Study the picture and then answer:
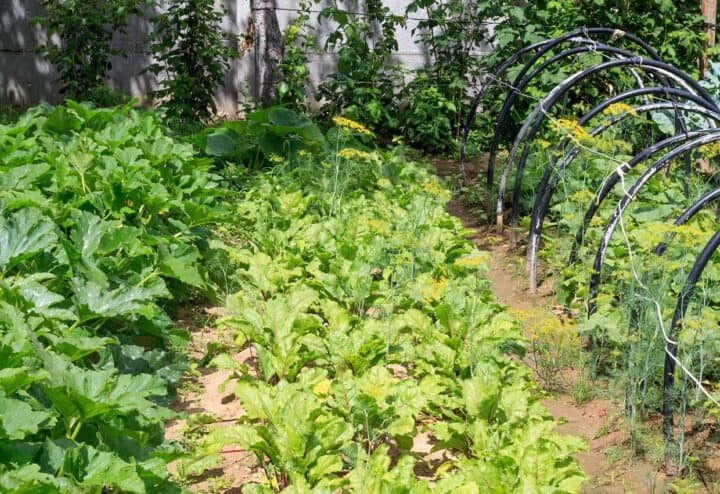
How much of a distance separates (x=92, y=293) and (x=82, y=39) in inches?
286

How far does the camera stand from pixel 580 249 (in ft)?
16.8

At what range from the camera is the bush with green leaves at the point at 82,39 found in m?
9.77

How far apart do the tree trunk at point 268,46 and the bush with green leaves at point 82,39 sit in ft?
4.79

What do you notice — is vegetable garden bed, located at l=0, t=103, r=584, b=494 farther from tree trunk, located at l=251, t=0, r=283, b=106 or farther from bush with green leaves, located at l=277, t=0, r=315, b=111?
tree trunk, located at l=251, t=0, r=283, b=106

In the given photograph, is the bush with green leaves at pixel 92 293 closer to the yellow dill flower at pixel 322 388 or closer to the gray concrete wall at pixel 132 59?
the yellow dill flower at pixel 322 388

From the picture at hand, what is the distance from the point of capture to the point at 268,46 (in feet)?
31.1

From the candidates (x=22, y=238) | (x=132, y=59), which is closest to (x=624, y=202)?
(x=22, y=238)

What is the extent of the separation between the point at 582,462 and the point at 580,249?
165 centimetres

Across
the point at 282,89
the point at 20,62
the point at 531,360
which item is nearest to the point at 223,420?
the point at 531,360

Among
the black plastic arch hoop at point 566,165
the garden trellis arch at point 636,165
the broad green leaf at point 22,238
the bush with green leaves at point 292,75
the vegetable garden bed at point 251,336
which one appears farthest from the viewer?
the bush with green leaves at point 292,75

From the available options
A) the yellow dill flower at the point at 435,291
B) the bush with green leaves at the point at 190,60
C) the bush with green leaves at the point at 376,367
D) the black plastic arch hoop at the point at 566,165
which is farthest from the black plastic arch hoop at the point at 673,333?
the bush with green leaves at the point at 190,60

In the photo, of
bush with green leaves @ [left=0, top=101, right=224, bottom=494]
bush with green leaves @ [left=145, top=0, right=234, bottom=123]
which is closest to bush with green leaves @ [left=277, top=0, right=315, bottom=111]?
bush with green leaves @ [left=145, top=0, right=234, bottom=123]

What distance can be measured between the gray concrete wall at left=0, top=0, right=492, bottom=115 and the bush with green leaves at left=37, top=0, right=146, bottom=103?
0.80 metres

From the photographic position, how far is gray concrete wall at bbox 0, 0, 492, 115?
436 inches
